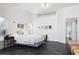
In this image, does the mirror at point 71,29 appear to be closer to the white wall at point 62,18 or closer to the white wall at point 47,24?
the white wall at point 62,18

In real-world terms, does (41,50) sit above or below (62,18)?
below

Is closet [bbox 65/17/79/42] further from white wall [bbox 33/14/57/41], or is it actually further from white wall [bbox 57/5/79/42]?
white wall [bbox 33/14/57/41]

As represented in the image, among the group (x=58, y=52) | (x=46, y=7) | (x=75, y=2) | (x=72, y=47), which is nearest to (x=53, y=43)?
(x=58, y=52)

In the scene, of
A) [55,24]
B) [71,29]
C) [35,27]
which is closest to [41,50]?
→ [35,27]

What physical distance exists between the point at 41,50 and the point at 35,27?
55cm

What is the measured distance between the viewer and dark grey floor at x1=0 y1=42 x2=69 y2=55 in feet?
8.44

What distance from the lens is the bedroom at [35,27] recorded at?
2582mm

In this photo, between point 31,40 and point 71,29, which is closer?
point 71,29

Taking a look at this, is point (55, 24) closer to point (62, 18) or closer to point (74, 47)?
point (62, 18)

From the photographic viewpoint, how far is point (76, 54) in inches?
98.2

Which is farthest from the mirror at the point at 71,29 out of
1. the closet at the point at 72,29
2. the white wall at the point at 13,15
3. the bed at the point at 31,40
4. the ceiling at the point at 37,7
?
the white wall at the point at 13,15

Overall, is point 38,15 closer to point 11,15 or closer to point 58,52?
point 11,15

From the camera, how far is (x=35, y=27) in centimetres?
270

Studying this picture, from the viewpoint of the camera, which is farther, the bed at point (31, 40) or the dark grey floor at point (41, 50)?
the bed at point (31, 40)
